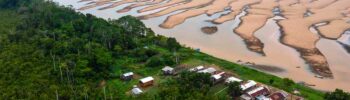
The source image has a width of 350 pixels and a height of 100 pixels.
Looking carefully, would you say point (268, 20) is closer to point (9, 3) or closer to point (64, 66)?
point (64, 66)

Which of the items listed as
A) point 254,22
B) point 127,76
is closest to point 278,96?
point 127,76

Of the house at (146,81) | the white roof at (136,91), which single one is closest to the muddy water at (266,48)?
the house at (146,81)

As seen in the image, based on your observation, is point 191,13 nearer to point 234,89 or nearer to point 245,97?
point 234,89

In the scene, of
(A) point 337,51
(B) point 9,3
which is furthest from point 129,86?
(B) point 9,3

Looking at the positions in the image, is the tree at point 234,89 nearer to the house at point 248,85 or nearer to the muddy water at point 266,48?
the house at point 248,85

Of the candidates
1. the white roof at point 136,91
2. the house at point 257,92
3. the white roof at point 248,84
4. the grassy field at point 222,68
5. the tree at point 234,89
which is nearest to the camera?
the tree at point 234,89

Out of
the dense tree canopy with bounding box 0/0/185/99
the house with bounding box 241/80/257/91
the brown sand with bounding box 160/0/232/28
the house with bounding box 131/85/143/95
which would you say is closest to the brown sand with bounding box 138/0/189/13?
the brown sand with bounding box 160/0/232/28
